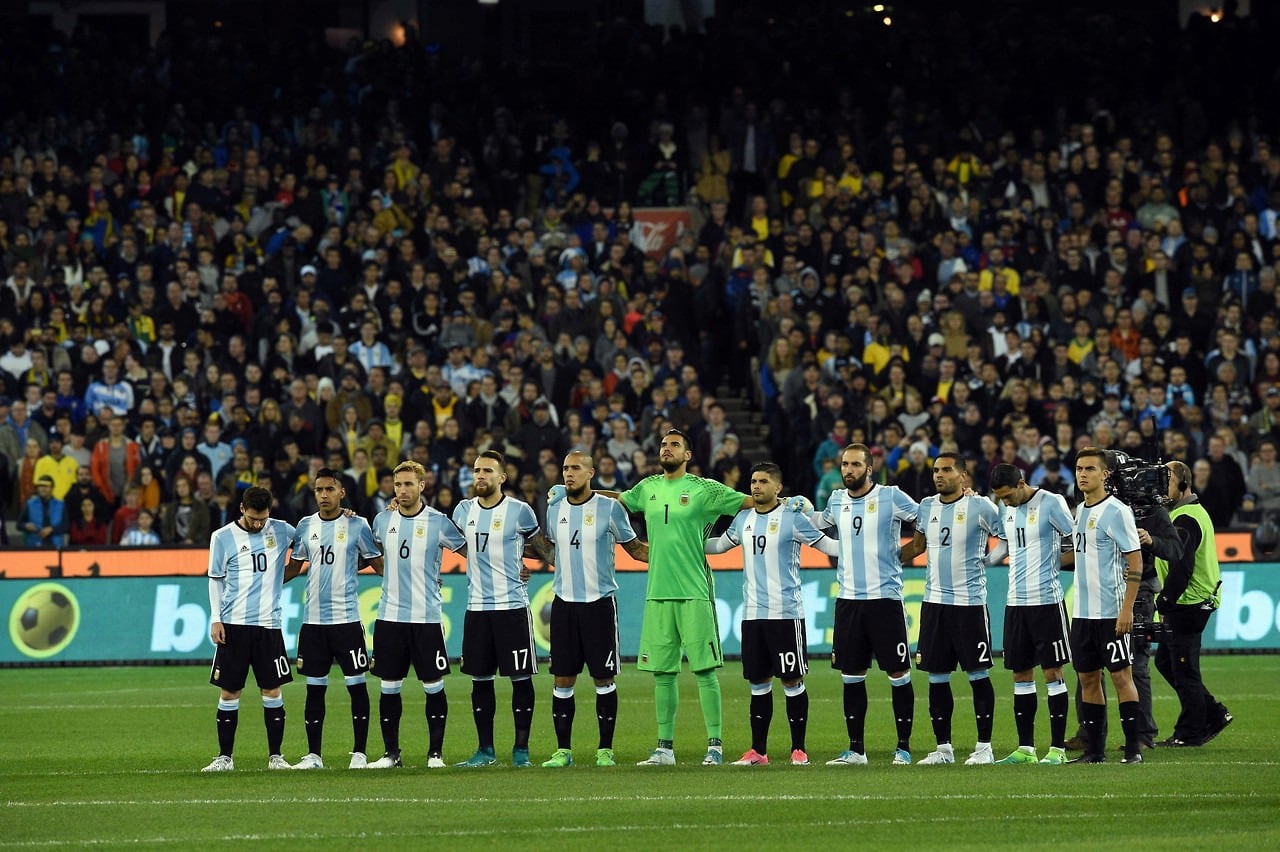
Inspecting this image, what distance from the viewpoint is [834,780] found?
13914 millimetres

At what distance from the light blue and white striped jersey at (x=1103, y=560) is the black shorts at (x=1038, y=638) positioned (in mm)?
179

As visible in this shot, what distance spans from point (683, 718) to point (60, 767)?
19.7 feet

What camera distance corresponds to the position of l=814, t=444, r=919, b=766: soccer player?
15.1m

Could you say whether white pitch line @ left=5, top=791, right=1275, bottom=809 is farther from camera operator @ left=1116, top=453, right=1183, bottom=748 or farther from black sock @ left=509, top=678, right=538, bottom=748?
camera operator @ left=1116, top=453, right=1183, bottom=748

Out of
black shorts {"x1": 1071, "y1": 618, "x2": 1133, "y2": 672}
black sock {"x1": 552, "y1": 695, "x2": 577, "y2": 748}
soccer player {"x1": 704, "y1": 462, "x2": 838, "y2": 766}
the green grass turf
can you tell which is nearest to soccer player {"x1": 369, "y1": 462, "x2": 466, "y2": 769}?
the green grass turf

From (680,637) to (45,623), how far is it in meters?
11.9

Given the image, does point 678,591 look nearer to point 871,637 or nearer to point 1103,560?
point 871,637

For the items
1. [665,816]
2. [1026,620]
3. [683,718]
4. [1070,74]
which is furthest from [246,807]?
[1070,74]

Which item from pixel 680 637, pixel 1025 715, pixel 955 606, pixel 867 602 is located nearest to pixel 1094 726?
pixel 1025 715

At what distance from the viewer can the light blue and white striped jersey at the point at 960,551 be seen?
15117mm

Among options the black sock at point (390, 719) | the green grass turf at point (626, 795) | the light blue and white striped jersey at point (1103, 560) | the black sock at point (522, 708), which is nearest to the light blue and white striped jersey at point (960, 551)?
the light blue and white striped jersey at point (1103, 560)

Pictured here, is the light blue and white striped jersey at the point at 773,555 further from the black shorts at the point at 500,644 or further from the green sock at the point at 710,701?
the black shorts at the point at 500,644

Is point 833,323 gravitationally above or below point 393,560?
above

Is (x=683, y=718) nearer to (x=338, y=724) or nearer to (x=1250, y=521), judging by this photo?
(x=338, y=724)
